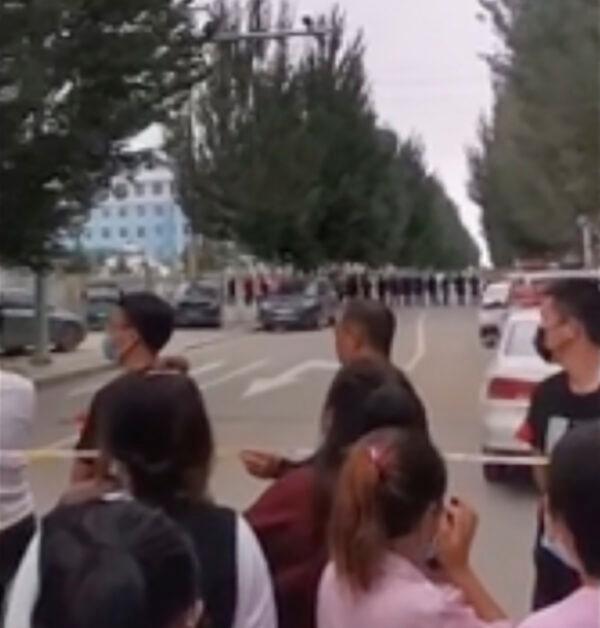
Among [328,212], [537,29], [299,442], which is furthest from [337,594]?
[328,212]

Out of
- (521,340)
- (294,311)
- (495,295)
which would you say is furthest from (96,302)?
(521,340)

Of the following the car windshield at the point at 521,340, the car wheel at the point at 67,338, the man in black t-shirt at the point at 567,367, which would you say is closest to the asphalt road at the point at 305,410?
the car windshield at the point at 521,340

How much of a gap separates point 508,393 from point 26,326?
25127 mm

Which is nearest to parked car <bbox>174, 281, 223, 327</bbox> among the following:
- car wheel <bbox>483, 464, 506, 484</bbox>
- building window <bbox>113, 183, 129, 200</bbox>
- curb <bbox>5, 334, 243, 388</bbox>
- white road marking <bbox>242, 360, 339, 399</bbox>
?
curb <bbox>5, 334, 243, 388</bbox>

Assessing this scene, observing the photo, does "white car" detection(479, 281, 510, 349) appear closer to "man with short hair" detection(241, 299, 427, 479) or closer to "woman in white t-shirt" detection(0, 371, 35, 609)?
"man with short hair" detection(241, 299, 427, 479)

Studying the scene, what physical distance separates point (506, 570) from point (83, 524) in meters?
7.99

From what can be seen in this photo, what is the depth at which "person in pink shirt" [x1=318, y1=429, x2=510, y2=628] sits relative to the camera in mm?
3492

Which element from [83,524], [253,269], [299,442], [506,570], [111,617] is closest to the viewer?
[111,617]

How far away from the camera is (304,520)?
426cm

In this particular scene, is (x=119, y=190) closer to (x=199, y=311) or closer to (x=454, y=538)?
(x=454, y=538)

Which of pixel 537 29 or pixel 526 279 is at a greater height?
pixel 537 29

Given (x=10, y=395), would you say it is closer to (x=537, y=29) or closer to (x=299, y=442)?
(x=299, y=442)

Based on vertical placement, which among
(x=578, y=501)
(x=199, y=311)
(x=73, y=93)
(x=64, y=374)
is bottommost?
(x=199, y=311)

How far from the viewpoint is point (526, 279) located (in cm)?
3381
